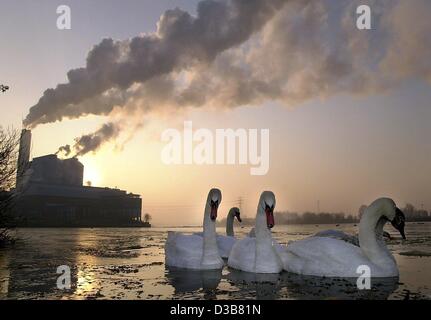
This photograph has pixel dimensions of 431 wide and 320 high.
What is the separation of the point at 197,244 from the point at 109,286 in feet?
16.2

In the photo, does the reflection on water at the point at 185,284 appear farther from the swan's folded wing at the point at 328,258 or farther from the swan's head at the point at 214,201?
the swan's head at the point at 214,201

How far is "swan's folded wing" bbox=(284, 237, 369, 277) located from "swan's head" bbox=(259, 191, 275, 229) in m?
1.42

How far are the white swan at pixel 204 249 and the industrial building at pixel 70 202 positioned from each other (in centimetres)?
12627

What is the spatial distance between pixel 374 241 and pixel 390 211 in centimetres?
105

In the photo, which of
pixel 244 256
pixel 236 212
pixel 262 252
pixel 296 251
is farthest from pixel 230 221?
pixel 296 251

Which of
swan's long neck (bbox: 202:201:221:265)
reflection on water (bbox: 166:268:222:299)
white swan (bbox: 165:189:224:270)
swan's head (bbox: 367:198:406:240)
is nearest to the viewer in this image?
reflection on water (bbox: 166:268:222:299)

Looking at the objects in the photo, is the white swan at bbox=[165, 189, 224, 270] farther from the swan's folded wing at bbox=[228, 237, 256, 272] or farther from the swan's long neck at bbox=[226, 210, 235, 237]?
the swan's long neck at bbox=[226, 210, 235, 237]

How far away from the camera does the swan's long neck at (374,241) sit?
11.9 meters

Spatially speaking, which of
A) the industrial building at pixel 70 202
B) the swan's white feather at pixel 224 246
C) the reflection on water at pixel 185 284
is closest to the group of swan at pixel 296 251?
the reflection on water at pixel 185 284

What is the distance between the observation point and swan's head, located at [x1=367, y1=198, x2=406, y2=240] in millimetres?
12211

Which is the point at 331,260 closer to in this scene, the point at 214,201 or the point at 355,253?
the point at 355,253

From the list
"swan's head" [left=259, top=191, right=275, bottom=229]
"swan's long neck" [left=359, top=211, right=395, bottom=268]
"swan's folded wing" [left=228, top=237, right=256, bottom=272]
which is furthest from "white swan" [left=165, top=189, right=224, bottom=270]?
Answer: "swan's long neck" [left=359, top=211, right=395, bottom=268]

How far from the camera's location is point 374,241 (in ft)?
39.5

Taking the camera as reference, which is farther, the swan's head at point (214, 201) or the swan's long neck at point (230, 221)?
the swan's long neck at point (230, 221)
